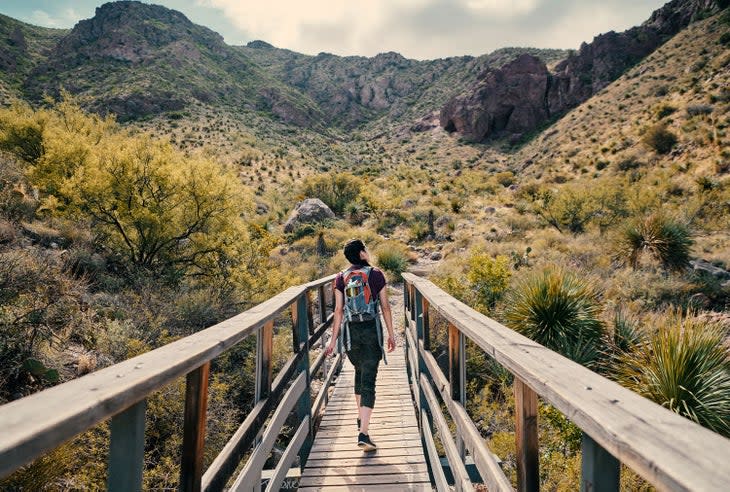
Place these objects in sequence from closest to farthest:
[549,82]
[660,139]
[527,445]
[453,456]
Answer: [527,445] < [453,456] < [660,139] < [549,82]

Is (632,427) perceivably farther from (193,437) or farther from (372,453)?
(372,453)

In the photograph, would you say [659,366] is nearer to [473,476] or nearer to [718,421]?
[718,421]

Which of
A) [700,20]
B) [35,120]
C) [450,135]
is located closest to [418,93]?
[450,135]

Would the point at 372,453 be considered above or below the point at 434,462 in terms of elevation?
below

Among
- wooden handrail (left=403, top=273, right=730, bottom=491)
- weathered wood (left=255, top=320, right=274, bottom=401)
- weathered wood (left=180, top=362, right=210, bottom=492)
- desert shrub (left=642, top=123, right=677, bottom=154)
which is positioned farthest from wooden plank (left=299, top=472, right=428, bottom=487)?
desert shrub (left=642, top=123, right=677, bottom=154)

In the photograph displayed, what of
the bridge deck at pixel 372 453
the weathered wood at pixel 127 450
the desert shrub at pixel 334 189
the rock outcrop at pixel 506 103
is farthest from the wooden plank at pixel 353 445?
the rock outcrop at pixel 506 103

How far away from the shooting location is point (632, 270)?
1123cm

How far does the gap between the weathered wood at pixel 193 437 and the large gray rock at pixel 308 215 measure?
2292cm

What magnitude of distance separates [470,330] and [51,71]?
90513 mm

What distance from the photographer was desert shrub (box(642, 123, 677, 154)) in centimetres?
2692

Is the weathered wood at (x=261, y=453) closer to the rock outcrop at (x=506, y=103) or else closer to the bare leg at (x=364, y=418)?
the bare leg at (x=364, y=418)

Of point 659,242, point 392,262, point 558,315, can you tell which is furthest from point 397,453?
point 392,262

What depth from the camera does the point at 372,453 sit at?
4184 millimetres

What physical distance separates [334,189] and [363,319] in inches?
1113
